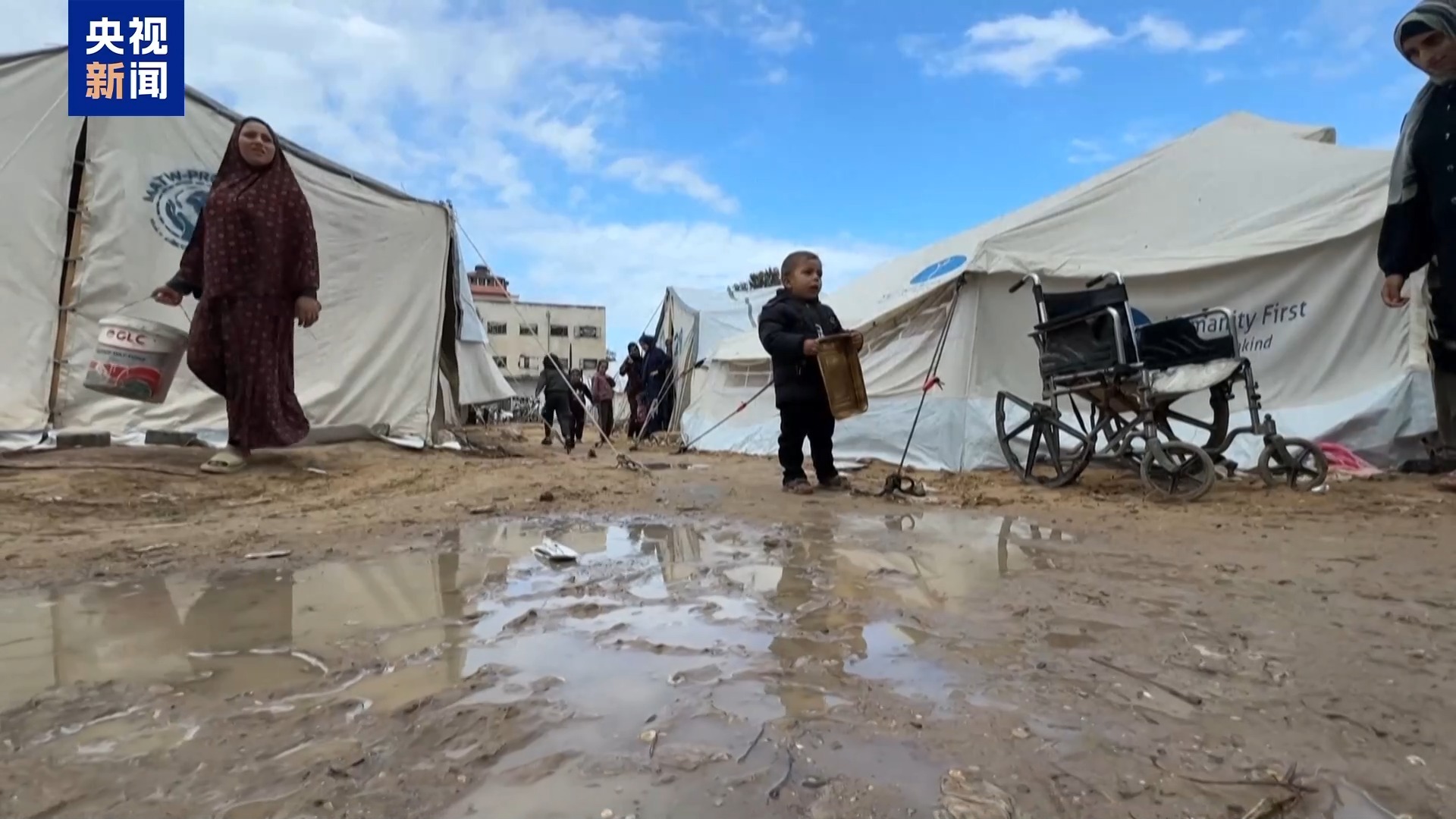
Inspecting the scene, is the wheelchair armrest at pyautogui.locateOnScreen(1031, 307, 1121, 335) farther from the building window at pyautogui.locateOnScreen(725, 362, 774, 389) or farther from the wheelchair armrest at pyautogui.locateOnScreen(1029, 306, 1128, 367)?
the building window at pyautogui.locateOnScreen(725, 362, 774, 389)

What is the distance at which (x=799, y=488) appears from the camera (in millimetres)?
4742

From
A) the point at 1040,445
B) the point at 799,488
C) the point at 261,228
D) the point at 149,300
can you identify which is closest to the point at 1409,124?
the point at 1040,445

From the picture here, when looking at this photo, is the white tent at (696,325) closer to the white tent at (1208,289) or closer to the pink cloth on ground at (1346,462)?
the white tent at (1208,289)

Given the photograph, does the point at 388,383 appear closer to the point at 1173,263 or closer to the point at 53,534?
the point at 53,534

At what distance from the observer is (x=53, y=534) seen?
10.1 feet

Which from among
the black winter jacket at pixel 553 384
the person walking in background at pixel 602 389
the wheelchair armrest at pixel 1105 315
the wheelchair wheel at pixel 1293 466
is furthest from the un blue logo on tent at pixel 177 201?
the person walking in background at pixel 602 389

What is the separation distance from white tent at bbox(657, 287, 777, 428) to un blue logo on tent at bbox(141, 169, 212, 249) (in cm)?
797

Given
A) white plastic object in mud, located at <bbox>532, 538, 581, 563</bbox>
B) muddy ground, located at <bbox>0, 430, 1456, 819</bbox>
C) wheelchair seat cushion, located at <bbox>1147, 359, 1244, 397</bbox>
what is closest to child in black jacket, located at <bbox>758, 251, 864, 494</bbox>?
muddy ground, located at <bbox>0, 430, 1456, 819</bbox>

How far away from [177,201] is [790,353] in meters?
4.72

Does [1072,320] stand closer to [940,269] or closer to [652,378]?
[940,269]

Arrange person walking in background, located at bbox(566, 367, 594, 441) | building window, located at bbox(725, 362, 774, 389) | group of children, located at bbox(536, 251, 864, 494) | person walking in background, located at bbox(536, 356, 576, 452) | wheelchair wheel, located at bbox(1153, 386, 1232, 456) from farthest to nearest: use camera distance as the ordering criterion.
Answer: person walking in background, located at bbox(566, 367, 594, 441) → building window, located at bbox(725, 362, 774, 389) → person walking in background, located at bbox(536, 356, 576, 452) → group of children, located at bbox(536, 251, 864, 494) → wheelchair wheel, located at bbox(1153, 386, 1232, 456)

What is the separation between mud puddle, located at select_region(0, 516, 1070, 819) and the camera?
1.14 metres

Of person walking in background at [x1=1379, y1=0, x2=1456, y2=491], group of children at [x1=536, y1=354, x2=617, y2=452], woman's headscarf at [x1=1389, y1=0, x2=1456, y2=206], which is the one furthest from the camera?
group of children at [x1=536, y1=354, x2=617, y2=452]

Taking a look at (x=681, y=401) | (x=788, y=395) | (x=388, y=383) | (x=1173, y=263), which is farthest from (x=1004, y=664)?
(x=681, y=401)
